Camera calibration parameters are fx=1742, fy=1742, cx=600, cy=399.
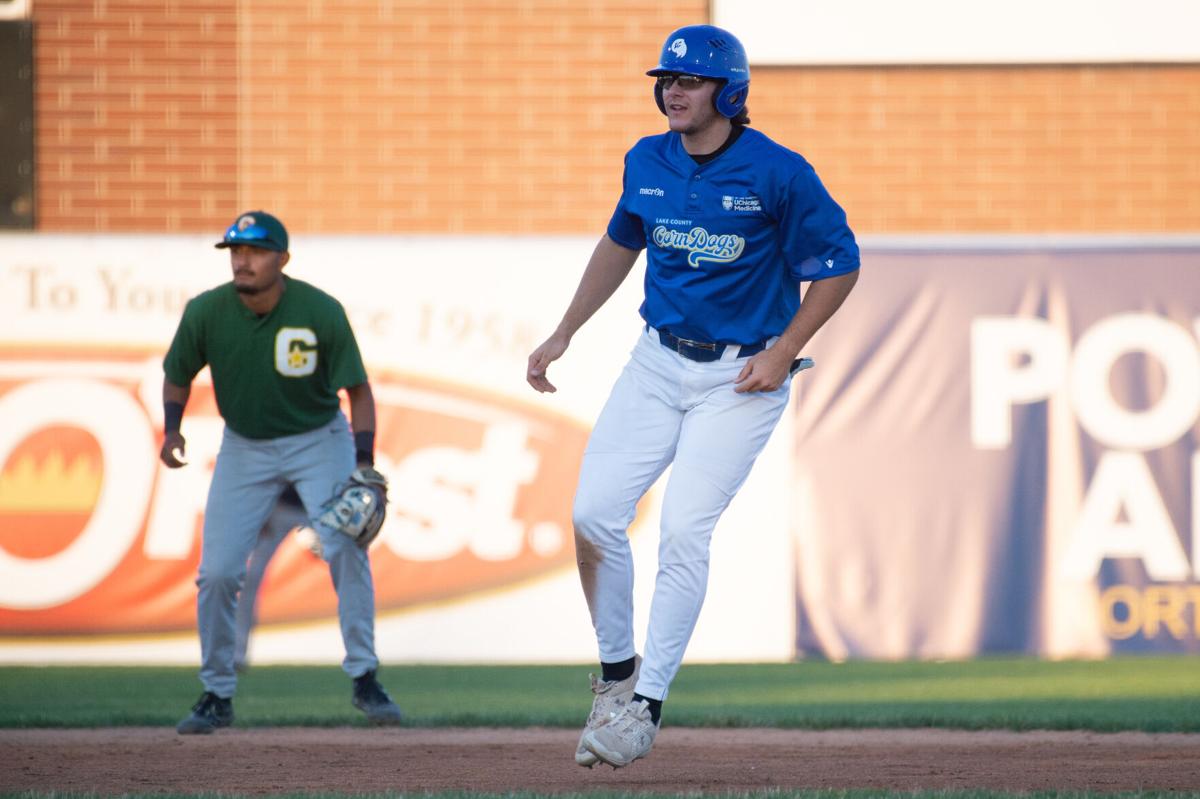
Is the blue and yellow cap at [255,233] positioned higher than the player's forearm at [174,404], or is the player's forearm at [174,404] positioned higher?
the blue and yellow cap at [255,233]

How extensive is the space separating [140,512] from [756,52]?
5878 mm

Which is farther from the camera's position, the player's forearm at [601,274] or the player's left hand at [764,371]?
the player's forearm at [601,274]

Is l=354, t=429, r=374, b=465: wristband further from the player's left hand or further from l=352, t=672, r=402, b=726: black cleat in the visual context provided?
the player's left hand

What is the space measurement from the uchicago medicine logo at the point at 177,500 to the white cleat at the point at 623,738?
5.04 m

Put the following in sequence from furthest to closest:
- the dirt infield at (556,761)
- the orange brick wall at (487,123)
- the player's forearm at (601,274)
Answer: the orange brick wall at (487,123)
the player's forearm at (601,274)
the dirt infield at (556,761)

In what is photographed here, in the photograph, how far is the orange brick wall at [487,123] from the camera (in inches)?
513

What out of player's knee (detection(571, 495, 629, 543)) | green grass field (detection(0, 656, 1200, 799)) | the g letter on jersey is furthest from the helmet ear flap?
green grass field (detection(0, 656, 1200, 799))

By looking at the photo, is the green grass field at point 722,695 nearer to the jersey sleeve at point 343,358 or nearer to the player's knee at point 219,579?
the player's knee at point 219,579

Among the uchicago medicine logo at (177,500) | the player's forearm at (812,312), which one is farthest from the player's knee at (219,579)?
the uchicago medicine logo at (177,500)

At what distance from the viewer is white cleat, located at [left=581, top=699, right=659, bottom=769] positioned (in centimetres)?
519

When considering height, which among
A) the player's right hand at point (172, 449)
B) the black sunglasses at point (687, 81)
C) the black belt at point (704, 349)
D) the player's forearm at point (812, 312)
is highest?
the black sunglasses at point (687, 81)

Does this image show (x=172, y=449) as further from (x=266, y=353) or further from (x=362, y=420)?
(x=362, y=420)

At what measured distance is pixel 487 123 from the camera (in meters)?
13.1

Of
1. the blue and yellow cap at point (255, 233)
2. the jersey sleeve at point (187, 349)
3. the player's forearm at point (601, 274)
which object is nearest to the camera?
the player's forearm at point (601, 274)
